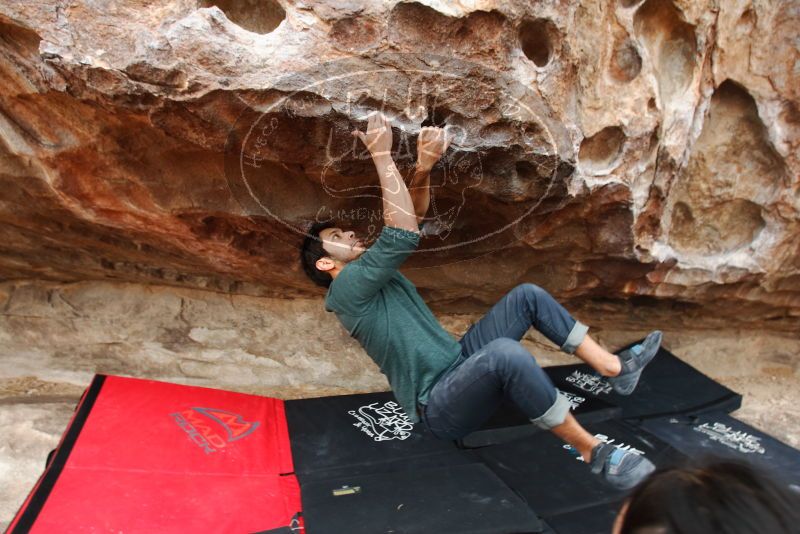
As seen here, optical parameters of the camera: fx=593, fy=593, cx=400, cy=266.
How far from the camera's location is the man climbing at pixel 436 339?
1582 millimetres

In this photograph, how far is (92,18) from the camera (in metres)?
1.58

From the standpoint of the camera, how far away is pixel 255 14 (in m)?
1.74

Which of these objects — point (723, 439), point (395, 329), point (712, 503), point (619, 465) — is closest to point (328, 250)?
point (395, 329)

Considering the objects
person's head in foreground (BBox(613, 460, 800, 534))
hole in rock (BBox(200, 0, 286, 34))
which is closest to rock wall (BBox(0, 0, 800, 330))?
hole in rock (BBox(200, 0, 286, 34))

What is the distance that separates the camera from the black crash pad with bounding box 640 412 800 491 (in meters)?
2.22

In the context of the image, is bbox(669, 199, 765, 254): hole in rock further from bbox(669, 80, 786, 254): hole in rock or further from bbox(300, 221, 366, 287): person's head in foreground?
bbox(300, 221, 366, 287): person's head in foreground

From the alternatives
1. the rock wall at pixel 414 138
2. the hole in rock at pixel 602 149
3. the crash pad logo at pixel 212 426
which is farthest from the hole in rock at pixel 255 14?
the crash pad logo at pixel 212 426

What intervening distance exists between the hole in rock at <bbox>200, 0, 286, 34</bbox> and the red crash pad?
4.45 feet

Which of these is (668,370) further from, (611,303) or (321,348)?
(321,348)

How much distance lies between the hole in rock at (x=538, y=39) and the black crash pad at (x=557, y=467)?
1290 mm

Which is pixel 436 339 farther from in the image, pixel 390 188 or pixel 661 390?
pixel 661 390

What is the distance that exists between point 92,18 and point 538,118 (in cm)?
129

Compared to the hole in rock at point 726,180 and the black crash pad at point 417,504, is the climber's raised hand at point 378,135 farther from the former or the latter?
the hole in rock at point 726,180

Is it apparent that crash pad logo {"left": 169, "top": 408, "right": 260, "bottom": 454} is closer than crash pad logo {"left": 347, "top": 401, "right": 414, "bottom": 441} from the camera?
Yes
